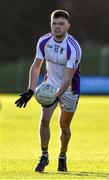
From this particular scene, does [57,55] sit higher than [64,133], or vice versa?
[57,55]

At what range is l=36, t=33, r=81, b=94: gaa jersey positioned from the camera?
12.9m

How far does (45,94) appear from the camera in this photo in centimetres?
1259

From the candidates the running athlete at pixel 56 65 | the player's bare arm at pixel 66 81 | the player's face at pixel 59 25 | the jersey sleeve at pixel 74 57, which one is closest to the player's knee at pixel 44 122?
the running athlete at pixel 56 65

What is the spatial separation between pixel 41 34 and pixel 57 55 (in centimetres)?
5573

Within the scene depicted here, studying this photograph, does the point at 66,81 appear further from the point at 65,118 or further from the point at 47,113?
the point at 65,118

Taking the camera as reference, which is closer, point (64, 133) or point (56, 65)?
point (56, 65)

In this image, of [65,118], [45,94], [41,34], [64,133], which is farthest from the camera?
[41,34]

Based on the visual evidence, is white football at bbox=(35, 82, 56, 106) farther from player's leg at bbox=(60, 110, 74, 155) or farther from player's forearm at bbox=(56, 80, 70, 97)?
player's leg at bbox=(60, 110, 74, 155)

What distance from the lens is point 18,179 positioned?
11.3 metres

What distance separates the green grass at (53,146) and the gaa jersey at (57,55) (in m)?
1.50

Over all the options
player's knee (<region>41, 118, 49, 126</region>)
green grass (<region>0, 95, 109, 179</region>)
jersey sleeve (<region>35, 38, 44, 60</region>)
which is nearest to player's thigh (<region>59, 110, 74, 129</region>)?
player's knee (<region>41, 118, 49, 126</region>)

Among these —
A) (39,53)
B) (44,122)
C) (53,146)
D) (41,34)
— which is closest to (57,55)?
(39,53)

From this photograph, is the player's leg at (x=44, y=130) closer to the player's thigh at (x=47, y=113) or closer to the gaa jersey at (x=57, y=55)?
the player's thigh at (x=47, y=113)

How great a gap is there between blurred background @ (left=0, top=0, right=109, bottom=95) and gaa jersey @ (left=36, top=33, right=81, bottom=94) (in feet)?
134
